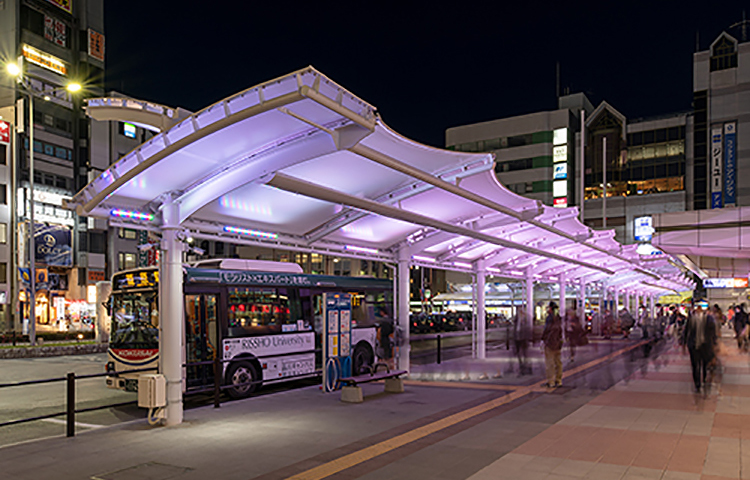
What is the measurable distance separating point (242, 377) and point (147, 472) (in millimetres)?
6343

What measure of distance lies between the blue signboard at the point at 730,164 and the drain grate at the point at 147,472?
54777mm

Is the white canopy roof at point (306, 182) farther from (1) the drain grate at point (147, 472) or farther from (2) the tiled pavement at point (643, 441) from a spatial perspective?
(2) the tiled pavement at point (643, 441)

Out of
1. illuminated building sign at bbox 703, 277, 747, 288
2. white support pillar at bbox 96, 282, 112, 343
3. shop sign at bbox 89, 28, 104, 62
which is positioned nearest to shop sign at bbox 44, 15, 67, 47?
shop sign at bbox 89, 28, 104, 62

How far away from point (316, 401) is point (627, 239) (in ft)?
197

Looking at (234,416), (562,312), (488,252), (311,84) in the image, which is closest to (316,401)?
(234,416)

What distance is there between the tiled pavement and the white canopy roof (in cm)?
418

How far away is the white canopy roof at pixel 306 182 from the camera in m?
7.25

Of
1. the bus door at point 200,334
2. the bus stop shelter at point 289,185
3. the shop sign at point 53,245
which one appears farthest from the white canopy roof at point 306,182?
the shop sign at point 53,245

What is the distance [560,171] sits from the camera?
228 ft

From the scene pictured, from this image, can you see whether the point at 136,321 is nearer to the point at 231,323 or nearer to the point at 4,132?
the point at 231,323

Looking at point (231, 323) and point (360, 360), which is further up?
point (231, 323)

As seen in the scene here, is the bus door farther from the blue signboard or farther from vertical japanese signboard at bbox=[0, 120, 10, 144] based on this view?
the blue signboard

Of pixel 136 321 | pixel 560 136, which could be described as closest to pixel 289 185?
pixel 136 321

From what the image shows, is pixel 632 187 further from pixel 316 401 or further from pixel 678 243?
pixel 316 401
